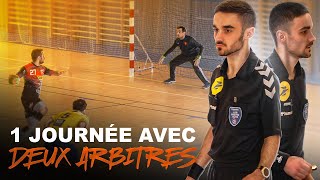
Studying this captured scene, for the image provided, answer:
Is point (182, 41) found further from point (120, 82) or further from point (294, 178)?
point (294, 178)

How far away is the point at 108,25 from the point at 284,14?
12.7 m

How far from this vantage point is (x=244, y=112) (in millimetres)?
4648

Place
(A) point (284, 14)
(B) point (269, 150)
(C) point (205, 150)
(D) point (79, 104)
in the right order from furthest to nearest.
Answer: (D) point (79, 104)
(A) point (284, 14)
(C) point (205, 150)
(B) point (269, 150)

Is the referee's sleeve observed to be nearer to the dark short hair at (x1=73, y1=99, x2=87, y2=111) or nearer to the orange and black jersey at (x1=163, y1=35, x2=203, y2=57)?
the dark short hair at (x1=73, y1=99, x2=87, y2=111)

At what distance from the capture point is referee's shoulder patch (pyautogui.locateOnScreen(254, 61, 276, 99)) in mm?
4657

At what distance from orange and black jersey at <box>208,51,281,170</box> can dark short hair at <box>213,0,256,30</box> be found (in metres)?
0.21

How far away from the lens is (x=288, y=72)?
5258 mm

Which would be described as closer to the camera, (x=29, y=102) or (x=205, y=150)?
(x=205, y=150)

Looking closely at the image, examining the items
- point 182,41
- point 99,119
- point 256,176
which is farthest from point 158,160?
point 182,41

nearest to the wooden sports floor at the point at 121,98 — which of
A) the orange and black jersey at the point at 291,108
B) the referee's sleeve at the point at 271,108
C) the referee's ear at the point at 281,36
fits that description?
the orange and black jersey at the point at 291,108

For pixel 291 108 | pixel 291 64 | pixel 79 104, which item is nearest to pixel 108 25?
pixel 79 104

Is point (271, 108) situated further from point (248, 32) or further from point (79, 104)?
point (79, 104)

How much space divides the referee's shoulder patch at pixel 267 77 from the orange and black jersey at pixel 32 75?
496 cm

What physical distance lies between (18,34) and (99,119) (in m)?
9.23
